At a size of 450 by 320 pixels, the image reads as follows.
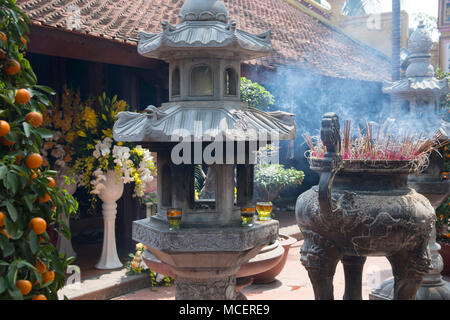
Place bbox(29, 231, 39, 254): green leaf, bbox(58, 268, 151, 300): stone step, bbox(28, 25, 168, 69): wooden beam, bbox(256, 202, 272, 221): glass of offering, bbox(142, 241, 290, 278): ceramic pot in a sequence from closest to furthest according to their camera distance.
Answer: bbox(29, 231, 39, 254): green leaf, bbox(256, 202, 272, 221): glass of offering, bbox(142, 241, 290, 278): ceramic pot, bbox(58, 268, 151, 300): stone step, bbox(28, 25, 168, 69): wooden beam

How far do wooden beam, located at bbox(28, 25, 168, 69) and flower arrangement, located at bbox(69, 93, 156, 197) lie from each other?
0.60 metres

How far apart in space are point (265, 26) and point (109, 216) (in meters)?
5.83

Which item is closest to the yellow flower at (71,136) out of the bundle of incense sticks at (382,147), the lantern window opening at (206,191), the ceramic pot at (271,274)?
the lantern window opening at (206,191)

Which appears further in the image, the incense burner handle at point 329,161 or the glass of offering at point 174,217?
the glass of offering at point 174,217

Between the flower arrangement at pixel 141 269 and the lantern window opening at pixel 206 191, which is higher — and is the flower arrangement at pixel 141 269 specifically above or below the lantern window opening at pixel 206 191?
below

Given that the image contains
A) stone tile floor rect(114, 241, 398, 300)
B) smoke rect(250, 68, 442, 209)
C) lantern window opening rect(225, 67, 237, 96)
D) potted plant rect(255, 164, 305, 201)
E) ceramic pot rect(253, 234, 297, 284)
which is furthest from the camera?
smoke rect(250, 68, 442, 209)

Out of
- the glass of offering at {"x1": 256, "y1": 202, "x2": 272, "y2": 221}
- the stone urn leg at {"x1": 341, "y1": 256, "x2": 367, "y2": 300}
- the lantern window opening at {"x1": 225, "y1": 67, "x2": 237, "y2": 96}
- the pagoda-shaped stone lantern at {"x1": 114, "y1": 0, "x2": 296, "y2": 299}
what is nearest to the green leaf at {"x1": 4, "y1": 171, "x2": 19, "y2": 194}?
the pagoda-shaped stone lantern at {"x1": 114, "y1": 0, "x2": 296, "y2": 299}

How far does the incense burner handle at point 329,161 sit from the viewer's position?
9.26 ft

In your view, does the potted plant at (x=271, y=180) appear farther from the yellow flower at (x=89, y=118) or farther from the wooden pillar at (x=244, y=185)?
the wooden pillar at (x=244, y=185)

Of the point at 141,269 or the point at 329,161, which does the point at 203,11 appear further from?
the point at 141,269

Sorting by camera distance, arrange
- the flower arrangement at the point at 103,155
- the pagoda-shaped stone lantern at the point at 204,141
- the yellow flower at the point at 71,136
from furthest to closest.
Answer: the yellow flower at the point at 71,136, the flower arrangement at the point at 103,155, the pagoda-shaped stone lantern at the point at 204,141

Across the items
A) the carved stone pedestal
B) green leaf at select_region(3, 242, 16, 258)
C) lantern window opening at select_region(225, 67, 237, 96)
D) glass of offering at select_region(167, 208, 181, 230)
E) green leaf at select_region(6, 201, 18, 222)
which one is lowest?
the carved stone pedestal

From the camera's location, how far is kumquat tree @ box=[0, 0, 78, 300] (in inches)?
73.5

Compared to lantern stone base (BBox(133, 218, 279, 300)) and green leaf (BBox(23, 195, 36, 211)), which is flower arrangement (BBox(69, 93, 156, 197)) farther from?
green leaf (BBox(23, 195, 36, 211))
